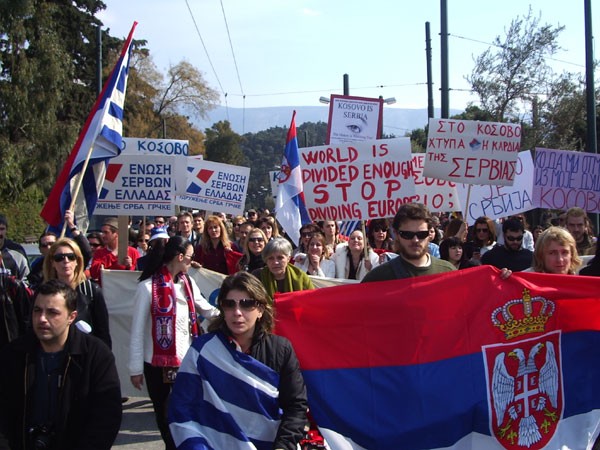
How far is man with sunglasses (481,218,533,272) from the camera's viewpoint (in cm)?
687

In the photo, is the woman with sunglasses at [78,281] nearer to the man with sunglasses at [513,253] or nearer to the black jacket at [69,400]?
the black jacket at [69,400]

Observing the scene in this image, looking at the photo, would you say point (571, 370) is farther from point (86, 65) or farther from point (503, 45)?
point (86, 65)

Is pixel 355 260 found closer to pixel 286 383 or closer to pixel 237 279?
pixel 237 279

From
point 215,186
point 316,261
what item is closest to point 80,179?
point 316,261

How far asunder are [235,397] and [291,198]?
657 cm

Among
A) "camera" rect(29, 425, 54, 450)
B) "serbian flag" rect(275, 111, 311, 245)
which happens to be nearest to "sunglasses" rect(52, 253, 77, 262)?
"camera" rect(29, 425, 54, 450)

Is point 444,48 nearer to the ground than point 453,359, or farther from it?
farther from it

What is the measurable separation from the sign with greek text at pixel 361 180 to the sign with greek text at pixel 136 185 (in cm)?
205

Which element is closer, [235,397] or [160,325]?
[235,397]

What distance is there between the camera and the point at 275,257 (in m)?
5.59

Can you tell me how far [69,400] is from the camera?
3.52m

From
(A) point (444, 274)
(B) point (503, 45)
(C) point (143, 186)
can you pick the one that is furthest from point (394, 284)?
(B) point (503, 45)

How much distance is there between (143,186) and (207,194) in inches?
132

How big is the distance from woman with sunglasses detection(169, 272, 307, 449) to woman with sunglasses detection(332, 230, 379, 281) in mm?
4005
